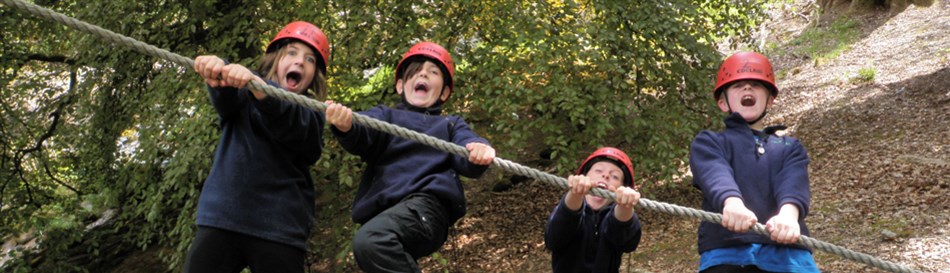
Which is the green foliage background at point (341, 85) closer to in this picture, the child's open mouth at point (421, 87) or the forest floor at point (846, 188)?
the forest floor at point (846, 188)

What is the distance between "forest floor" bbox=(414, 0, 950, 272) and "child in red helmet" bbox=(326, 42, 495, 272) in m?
2.06

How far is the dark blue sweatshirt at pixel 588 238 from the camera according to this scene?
3021mm

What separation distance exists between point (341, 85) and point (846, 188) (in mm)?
4348

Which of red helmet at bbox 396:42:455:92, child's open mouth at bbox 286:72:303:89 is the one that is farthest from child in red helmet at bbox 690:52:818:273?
child's open mouth at bbox 286:72:303:89

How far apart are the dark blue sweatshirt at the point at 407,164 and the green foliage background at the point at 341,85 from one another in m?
1.97

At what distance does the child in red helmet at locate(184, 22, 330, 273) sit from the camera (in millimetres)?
2680

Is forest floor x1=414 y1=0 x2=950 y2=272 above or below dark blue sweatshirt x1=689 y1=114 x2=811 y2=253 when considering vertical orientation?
above

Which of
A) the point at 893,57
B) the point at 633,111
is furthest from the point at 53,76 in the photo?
the point at 893,57

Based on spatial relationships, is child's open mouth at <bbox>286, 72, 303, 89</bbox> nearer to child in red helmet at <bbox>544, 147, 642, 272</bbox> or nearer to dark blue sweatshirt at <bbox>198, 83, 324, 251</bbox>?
dark blue sweatshirt at <bbox>198, 83, 324, 251</bbox>

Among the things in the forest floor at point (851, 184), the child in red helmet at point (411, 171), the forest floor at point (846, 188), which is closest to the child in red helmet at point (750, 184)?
the child in red helmet at point (411, 171)

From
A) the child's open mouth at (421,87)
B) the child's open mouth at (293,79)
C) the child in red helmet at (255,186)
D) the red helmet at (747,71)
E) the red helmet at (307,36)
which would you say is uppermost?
the red helmet at (747,71)

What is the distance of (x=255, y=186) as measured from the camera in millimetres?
2730

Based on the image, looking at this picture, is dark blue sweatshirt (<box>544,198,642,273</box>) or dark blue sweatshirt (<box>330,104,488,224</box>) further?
dark blue sweatshirt (<box>544,198,642,273</box>)

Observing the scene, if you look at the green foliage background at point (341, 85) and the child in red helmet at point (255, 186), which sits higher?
the green foliage background at point (341, 85)
